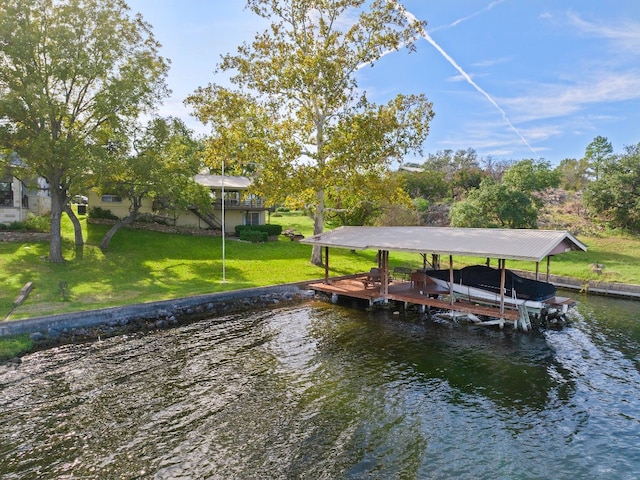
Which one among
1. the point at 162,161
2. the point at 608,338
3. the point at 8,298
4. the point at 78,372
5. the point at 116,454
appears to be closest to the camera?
the point at 116,454

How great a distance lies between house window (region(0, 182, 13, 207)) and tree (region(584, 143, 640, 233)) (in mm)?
51754

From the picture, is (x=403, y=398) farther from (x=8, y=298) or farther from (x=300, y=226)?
(x=300, y=226)

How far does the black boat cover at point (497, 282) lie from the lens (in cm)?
1842

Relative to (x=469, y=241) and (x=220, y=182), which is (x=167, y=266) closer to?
(x=220, y=182)

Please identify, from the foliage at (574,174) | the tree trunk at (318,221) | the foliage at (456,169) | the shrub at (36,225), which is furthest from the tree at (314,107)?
the foliage at (574,174)

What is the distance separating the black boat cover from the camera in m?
18.4

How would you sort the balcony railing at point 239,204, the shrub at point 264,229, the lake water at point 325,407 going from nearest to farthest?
1. the lake water at point 325,407
2. the shrub at point 264,229
3. the balcony railing at point 239,204

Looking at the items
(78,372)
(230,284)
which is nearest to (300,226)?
(230,284)

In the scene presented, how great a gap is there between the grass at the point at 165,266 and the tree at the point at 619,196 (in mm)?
3233

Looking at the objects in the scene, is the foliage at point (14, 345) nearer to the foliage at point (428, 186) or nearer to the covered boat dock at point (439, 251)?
the covered boat dock at point (439, 251)

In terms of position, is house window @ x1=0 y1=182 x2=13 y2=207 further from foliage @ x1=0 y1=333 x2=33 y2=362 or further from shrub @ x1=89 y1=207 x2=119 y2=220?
foliage @ x1=0 y1=333 x2=33 y2=362

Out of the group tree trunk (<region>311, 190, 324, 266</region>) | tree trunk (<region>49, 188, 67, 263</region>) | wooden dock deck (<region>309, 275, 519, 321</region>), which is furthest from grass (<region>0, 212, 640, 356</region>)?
wooden dock deck (<region>309, 275, 519, 321</region>)

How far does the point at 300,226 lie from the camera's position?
54.6 m

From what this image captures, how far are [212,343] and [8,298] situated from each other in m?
10.2
